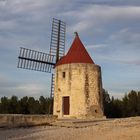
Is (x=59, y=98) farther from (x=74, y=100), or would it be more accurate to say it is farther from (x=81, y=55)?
(x=81, y=55)

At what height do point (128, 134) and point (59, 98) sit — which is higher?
point (59, 98)

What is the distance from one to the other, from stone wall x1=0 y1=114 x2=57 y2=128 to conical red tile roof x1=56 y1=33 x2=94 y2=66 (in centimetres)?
464

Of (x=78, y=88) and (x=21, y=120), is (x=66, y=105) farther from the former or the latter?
(x=21, y=120)

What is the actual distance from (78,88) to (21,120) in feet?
16.7

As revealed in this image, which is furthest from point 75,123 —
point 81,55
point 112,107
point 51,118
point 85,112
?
point 112,107

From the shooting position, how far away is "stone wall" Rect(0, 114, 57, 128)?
16.1m

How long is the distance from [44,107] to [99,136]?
21997 mm

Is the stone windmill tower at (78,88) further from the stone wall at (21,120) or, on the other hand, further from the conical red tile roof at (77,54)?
the stone wall at (21,120)

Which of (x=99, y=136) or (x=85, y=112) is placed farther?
(x=85, y=112)

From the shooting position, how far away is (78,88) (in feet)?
68.3

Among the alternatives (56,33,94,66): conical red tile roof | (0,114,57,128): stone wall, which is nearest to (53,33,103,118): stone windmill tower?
(56,33,94,66): conical red tile roof

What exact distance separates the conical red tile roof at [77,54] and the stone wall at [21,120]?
4642mm

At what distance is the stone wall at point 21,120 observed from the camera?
1611 cm

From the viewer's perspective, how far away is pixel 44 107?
33.4 m
